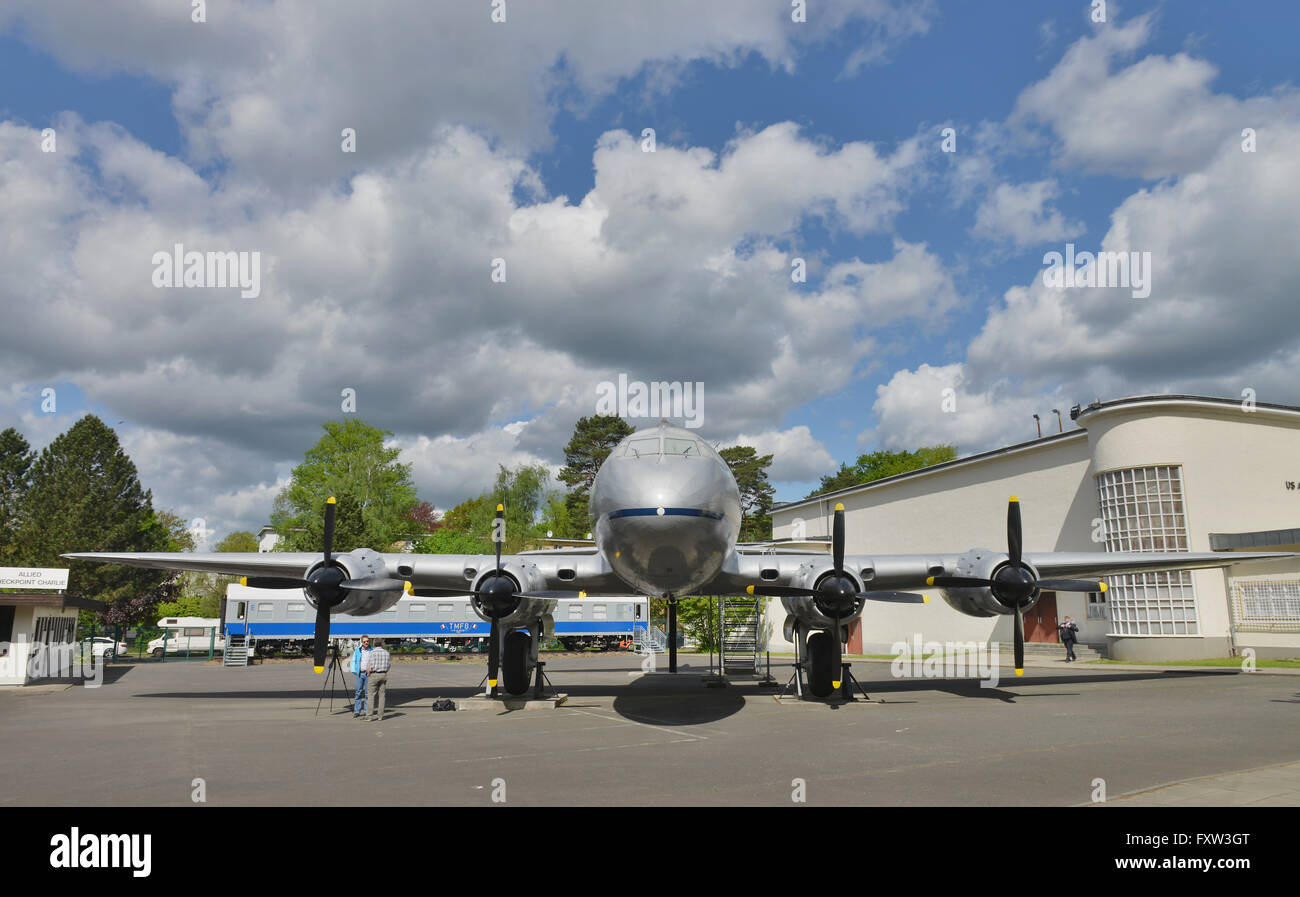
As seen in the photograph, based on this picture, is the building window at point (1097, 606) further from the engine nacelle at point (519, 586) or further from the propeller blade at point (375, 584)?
the propeller blade at point (375, 584)

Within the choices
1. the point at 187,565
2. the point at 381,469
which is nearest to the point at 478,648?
the point at 381,469

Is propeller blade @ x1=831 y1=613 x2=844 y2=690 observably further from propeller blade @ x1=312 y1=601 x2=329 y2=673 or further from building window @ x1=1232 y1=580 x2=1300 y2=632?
building window @ x1=1232 y1=580 x2=1300 y2=632

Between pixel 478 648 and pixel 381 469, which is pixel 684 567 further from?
pixel 381 469

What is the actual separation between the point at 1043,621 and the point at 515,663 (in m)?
27.4

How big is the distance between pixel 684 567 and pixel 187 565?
13.1 m

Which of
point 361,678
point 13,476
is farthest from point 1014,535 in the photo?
point 13,476

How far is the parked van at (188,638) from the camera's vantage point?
50.4 metres

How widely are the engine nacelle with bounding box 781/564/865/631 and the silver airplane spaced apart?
1.4 inches

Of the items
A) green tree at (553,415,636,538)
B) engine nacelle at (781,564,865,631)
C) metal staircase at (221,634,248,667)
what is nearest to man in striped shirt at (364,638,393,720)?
engine nacelle at (781,564,865,631)

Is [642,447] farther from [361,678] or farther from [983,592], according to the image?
[983,592]

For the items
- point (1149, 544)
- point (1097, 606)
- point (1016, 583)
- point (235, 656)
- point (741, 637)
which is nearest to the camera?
point (1016, 583)

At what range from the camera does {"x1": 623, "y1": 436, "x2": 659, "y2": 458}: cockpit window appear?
1302 centimetres

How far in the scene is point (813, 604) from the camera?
16.4 metres
